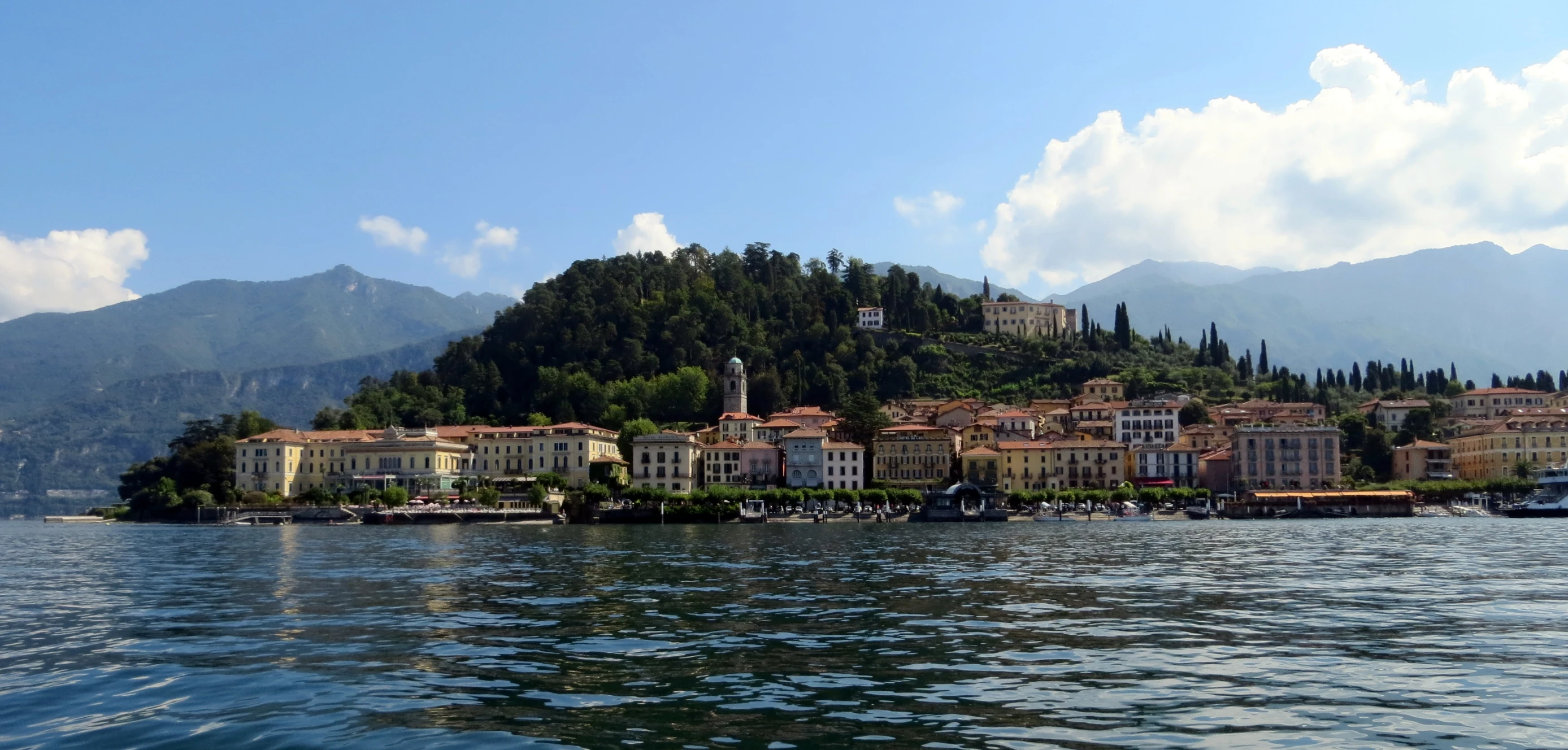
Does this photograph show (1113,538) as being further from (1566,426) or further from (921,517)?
(1566,426)

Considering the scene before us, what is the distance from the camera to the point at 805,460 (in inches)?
4163

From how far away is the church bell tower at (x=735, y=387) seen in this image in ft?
429

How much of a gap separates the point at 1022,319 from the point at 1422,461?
55529 mm

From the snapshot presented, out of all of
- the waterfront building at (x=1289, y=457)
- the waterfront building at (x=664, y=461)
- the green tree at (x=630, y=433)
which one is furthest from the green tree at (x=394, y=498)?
the waterfront building at (x=1289, y=457)

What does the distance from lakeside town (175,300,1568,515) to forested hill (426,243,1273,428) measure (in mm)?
13673

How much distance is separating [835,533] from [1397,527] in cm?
3177

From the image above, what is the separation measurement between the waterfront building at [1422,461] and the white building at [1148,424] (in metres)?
19.0

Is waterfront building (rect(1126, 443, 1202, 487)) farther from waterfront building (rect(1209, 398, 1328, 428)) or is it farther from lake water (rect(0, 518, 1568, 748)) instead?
lake water (rect(0, 518, 1568, 748))

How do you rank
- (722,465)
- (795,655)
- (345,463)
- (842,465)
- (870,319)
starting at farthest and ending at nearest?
(870,319), (345,463), (722,465), (842,465), (795,655)

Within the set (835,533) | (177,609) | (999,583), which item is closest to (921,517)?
(835,533)

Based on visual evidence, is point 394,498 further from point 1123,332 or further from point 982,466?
point 1123,332

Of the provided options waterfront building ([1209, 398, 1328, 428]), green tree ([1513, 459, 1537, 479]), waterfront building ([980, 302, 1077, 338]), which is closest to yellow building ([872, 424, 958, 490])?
waterfront building ([1209, 398, 1328, 428])

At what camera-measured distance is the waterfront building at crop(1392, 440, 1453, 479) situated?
108 meters

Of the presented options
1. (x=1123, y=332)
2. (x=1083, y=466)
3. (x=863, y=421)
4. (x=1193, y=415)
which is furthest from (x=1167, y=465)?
(x=1123, y=332)
